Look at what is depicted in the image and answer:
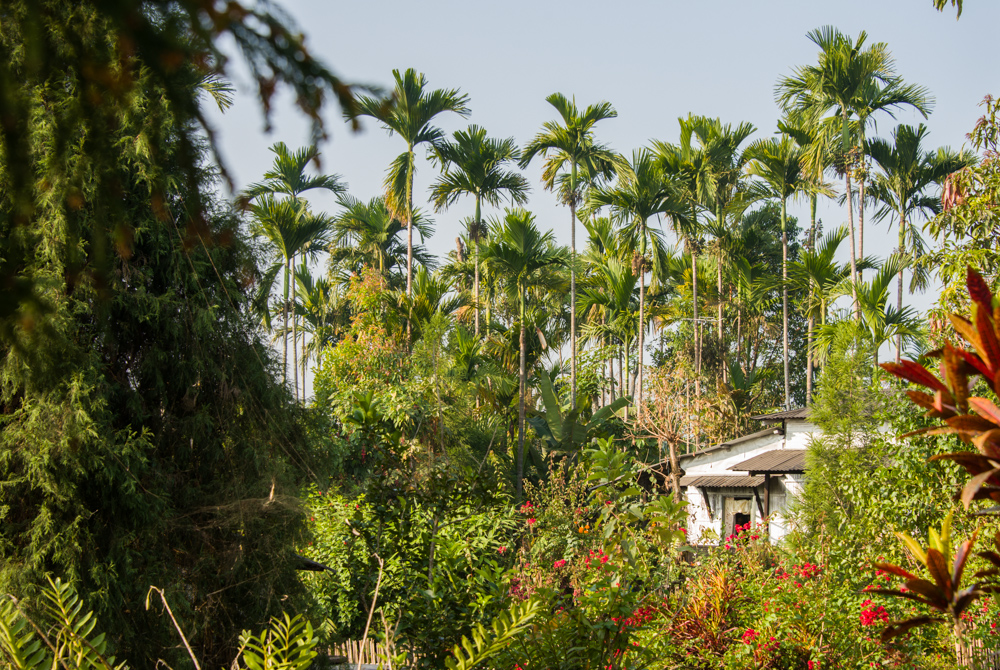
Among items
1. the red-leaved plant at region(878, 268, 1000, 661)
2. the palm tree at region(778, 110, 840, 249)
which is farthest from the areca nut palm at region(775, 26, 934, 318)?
the red-leaved plant at region(878, 268, 1000, 661)

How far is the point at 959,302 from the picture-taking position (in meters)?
7.85

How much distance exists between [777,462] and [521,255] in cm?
767

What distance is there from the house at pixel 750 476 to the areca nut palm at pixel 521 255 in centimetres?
485

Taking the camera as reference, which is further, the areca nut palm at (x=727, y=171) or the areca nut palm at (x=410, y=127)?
the areca nut palm at (x=727, y=171)

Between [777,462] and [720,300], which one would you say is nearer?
[777,462]

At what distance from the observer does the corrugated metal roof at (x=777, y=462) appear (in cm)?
1556

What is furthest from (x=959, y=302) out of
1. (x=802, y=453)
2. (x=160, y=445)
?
(x=802, y=453)

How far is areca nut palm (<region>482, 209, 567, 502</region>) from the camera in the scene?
1927 centimetres

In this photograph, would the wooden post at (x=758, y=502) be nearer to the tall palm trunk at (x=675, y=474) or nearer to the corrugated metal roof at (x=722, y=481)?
the corrugated metal roof at (x=722, y=481)

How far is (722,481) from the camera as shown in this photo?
18.5 metres

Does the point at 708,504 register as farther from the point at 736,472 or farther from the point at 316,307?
the point at 316,307

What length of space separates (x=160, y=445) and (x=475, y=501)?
123 inches

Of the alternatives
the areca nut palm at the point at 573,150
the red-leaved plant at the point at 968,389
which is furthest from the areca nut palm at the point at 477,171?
the red-leaved plant at the point at 968,389

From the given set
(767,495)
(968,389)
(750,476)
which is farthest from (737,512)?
(968,389)
